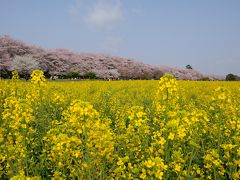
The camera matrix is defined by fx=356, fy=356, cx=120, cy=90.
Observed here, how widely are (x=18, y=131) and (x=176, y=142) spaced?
5.58ft

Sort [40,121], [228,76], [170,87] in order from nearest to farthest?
[170,87] < [40,121] < [228,76]

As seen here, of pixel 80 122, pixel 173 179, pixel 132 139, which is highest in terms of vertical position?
pixel 80 122

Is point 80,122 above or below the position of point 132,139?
above

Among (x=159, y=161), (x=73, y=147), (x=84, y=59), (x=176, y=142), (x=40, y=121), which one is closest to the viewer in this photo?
(x=159, y=161)

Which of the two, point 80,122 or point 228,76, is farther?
point 228,76


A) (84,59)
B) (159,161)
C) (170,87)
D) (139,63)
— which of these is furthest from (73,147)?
(139,63)

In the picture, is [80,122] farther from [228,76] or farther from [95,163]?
A: [228,76]

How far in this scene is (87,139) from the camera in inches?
124

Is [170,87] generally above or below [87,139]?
above

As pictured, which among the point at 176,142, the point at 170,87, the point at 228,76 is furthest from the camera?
the point at 228,76

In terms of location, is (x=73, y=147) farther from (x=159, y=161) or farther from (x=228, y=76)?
→ (x=228, y=76)

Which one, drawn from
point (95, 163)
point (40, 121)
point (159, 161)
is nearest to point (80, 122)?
point (95, 163)

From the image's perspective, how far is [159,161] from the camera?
2.68 m

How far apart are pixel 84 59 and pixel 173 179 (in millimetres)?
40993
